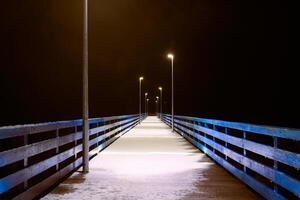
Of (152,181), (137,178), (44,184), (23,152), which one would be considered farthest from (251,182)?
(23,152)

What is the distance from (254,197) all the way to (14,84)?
196 meters

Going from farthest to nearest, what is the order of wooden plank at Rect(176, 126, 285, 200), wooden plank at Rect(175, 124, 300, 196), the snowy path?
the snowy path < wooden plank at Rect(176, 126, 285, 200) < wooden plank at Rect(175, 124, 300, 196)

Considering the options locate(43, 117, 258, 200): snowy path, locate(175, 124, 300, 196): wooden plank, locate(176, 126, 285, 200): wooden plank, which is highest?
locate(175, 124, 300, 196): wooden plank

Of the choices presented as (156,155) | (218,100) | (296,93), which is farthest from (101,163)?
(218,100)

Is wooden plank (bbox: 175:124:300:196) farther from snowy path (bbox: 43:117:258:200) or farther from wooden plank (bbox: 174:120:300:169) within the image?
snowy path (bbox: 43:117:258:200)

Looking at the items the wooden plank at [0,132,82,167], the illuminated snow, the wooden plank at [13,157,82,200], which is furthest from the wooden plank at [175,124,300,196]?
the wooden plank at [0,132,82,167]

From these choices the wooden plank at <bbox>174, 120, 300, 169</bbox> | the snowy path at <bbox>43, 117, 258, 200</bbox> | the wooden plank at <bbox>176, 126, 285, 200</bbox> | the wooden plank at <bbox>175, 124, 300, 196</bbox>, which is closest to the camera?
the wooden plank at <bbox>175, 124, 300, 196</bbox>

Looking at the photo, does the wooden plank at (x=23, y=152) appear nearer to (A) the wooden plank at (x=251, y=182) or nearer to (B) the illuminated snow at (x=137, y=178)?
(B) the illuminated snow at (x=137, y=178)

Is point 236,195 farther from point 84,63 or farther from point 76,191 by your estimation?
point 84,63

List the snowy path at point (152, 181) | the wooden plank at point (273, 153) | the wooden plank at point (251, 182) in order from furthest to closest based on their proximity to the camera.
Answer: the snowy path at point (152, 181), the wooden plank at point (251, 182), the wooden plank at point (273, 153)

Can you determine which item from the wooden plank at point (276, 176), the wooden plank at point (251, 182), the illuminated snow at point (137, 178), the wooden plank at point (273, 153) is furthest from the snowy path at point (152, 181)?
the wooden plank at point (273, 153)

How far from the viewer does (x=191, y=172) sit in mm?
10984

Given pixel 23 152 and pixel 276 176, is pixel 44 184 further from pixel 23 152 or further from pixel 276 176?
pixel 276 176

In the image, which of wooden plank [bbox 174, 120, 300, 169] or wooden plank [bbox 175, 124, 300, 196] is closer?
wooden plank [bbox 175, 124, 300, 196]
